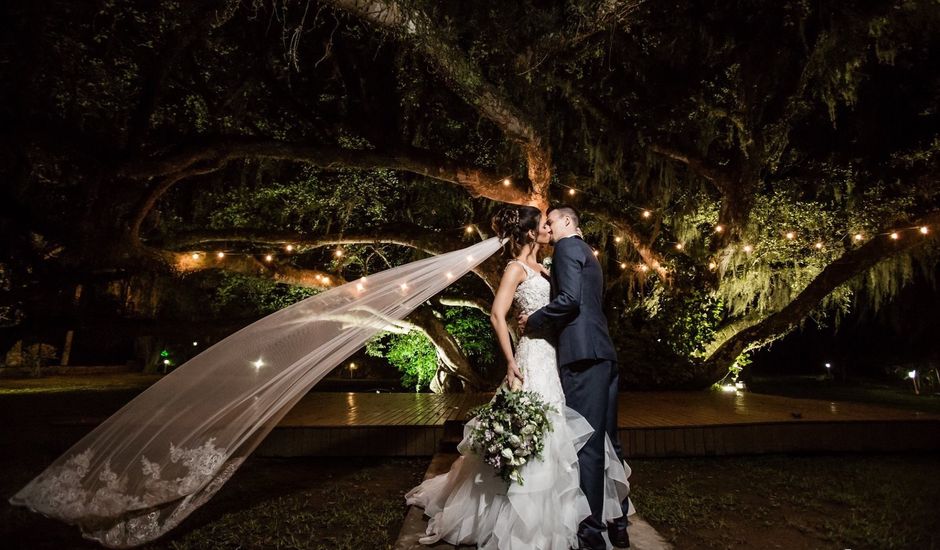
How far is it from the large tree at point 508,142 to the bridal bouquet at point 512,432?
421 centimetres

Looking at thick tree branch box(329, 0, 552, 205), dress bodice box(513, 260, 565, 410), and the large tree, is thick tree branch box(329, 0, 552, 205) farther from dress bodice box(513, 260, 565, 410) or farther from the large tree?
dress bodice box(513, 260, 565, 410)

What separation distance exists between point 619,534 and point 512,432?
88cm

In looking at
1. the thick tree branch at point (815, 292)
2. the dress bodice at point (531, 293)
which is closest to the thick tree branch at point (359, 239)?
the thick tree branch at point (815, 292)

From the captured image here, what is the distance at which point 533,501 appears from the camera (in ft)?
8.82

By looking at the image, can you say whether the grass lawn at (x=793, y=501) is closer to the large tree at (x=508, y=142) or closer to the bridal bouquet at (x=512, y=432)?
the bridal bouquet at (x=512, y=432)

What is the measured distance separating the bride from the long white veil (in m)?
1.17

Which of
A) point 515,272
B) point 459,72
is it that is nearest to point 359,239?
point 459,72

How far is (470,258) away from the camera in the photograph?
4.20 metres

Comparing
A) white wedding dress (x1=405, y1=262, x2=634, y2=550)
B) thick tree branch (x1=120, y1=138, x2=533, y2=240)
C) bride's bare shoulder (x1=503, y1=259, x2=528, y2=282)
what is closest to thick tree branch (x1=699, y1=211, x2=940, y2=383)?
thick tree branch (x1=120, y1=138, x2=533, y2=240)

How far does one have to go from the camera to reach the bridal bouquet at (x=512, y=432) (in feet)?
8.89

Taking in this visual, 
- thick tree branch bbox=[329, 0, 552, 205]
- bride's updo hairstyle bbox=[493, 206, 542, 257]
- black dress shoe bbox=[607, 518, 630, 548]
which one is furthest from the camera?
thick tree branch bbox=[329, 0, 552, 205]

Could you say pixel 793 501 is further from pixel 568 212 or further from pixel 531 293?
pixel 568 212

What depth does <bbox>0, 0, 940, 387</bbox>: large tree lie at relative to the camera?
6.93 meters

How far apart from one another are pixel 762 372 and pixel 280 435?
85.1 ft
